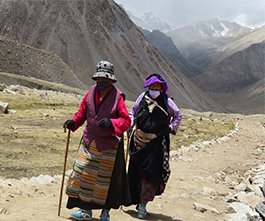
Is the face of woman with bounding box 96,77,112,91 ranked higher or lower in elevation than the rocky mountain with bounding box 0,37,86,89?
lower

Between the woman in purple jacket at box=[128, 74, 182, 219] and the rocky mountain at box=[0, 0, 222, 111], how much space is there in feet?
267

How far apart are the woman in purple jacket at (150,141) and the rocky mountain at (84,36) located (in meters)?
81.3

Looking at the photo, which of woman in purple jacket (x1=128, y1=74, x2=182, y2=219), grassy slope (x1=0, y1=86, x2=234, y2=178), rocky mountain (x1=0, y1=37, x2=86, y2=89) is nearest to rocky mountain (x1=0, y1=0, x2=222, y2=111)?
rocky mountain (x1=0, y1=37, x2=86, y2=89)

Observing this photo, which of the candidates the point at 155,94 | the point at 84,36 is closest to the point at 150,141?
the point at 155,94

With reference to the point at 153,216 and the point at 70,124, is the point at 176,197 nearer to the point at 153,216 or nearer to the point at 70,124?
the point at 153,216

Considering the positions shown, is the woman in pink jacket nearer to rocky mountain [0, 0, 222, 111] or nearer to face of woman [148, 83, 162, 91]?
face of woman [148, 83, 162, 91]

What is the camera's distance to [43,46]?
9806cm

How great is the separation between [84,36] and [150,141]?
9614cm

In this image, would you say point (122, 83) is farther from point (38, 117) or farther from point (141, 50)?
point (38, 117)

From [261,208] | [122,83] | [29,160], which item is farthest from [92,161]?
[122,83]

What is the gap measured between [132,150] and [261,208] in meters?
2.47

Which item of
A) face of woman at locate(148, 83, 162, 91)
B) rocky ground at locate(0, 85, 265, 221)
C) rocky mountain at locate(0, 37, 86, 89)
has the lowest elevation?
rocky ground at locate(0, 85, 265, 221)

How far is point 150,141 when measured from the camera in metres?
7.17

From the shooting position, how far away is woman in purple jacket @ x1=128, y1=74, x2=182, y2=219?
7152 millimetres
